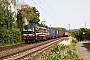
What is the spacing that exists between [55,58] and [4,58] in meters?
10.3

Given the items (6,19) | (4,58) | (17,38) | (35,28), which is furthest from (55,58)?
(17,38)

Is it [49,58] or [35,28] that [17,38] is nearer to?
[35,28]

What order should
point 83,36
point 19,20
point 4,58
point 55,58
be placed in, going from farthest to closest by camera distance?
point 83,36 → point 19,20 → point 4,58 → point 55,58

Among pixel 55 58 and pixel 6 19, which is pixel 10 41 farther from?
pixel 55 58

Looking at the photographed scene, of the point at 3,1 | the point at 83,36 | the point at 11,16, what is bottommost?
the point at 83,36

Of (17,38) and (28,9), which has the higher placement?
(28,9)

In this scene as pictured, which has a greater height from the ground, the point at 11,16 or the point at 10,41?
the point at 11,16

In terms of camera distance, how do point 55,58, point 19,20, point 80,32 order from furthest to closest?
point 80,32 < point 19,20 < point 55,58

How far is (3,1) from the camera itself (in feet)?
137

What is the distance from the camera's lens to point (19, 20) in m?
51.9

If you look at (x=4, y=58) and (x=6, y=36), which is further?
(x=6, y=36)

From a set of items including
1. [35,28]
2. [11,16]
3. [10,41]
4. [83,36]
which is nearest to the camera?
[35,28]

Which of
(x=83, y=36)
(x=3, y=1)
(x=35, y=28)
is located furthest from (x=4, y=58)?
(x=83, y=36)

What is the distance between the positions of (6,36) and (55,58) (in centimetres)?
3159
